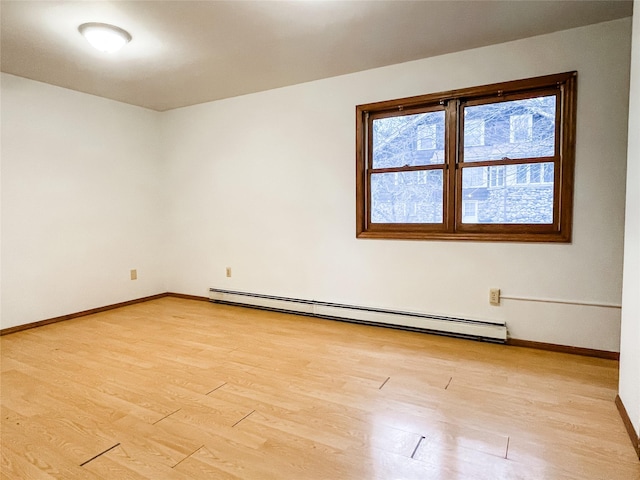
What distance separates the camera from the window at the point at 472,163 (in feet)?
9.09

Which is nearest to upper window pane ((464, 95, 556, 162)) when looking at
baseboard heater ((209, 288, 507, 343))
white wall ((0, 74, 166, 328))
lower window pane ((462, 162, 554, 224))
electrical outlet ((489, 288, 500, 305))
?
lower window pane ((462, 162, 554, 224))

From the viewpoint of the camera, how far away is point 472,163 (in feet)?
9.94

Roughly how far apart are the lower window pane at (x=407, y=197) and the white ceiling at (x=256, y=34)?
961 mm

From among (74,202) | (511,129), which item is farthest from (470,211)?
(74,202)

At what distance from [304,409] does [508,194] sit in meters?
2.18

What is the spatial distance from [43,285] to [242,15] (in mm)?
3079

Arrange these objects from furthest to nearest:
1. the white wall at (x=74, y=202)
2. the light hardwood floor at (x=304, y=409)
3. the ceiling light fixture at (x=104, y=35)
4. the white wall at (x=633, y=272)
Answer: the white wall at (x=74, y=202), the ceiling light fixture at (x=104, y=35), the white wall at (x=633, y=272), the light hardwood floor at (x=304, y=409)

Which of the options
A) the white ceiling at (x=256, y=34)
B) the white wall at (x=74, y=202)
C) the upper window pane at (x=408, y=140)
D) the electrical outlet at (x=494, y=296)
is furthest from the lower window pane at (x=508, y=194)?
the white wall at (x=74, y=202)

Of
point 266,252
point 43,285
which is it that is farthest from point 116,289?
point 266,252

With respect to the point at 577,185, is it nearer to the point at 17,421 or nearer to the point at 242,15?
the point at 242,15

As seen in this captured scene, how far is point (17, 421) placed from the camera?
6.18 ft

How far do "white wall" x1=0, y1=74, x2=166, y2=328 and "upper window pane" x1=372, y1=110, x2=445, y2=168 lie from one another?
2.85m

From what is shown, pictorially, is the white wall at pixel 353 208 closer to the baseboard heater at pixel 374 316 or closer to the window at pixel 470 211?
the baseboard heater at pixel 374 316

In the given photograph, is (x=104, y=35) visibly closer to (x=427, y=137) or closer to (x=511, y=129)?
(x=427, y=137)
